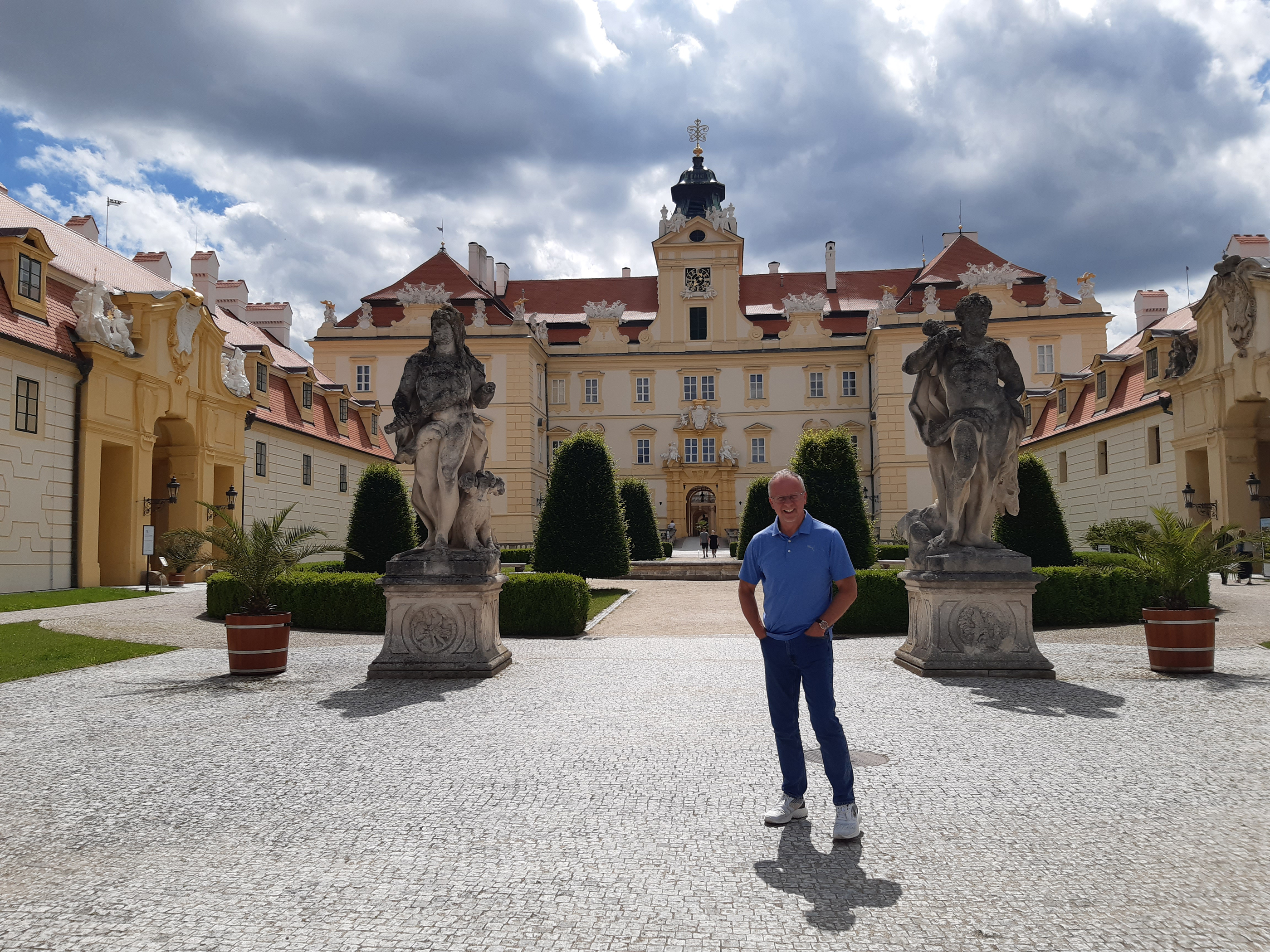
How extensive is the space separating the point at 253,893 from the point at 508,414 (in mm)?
43217

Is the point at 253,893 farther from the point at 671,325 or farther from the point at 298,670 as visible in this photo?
the point at 671,325

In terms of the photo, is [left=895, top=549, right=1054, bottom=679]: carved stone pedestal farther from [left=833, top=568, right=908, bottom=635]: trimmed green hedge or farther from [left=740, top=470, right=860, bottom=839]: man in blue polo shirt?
[left=740, top=470, right=860, bottom=839]: man in blue polo shirt

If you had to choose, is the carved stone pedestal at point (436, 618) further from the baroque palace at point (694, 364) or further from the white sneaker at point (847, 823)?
the baroque palace at point (694, 364)

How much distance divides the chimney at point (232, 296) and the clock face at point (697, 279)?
2278 cm

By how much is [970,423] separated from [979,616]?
5.98 feet

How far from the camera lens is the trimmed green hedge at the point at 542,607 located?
12.6 meters

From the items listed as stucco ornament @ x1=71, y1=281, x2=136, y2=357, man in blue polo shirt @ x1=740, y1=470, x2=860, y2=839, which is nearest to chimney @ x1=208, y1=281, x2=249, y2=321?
stucco ornament @ x1=71, y1=281, x2=136, y2=357

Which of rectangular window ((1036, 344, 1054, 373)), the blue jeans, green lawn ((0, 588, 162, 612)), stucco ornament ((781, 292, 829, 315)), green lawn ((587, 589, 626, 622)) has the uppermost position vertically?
stucco ornament ((781, 292, 829, 315))

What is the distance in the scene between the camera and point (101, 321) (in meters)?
19.4

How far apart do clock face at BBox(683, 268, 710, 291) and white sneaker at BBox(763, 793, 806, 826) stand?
46.0 m

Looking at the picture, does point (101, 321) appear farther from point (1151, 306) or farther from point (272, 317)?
point (1151, 306)

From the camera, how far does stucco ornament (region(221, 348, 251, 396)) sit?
25.4 metres

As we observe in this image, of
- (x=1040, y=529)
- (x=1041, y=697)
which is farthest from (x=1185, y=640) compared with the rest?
(x=1040, y=529)

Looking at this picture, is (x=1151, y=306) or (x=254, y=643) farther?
(x=1151, y=306)
